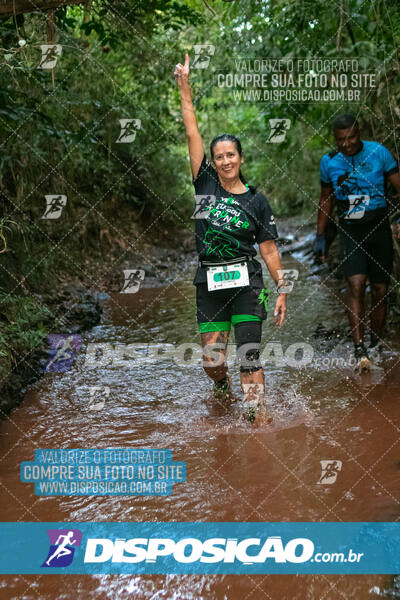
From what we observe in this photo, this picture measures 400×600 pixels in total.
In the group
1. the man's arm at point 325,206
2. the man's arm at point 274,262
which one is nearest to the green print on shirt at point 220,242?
the man's arm at point 274,262

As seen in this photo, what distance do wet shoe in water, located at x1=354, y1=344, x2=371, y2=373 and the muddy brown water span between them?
0.25 ft

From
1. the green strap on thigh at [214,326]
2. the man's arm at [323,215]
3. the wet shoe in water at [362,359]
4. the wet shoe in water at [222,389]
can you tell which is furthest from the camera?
the man's arm at [323,215]

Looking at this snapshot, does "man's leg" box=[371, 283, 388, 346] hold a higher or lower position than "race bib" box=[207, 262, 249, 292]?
higher

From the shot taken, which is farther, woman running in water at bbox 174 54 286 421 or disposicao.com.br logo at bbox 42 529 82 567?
woman running in water at bbox 174 54 286 421

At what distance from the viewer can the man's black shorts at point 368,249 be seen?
15.6 feet

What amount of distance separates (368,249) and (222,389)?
1.69m

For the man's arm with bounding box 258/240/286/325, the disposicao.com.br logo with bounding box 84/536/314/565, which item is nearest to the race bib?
the man's arm with bounding box 258/240/286/325

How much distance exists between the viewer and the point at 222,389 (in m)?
4.27

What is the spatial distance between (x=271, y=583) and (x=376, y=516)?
62 centimetres

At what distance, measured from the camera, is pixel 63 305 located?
671 centimetres

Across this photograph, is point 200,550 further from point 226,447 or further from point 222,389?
point 222,389

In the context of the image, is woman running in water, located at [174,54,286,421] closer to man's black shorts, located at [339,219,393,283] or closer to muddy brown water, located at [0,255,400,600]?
muddy brown water, located at [0,255,400,600]

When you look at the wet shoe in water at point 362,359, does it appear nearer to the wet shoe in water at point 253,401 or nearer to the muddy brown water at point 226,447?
the muddy brown water at point 226,447

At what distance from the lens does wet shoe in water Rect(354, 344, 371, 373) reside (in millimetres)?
4688
